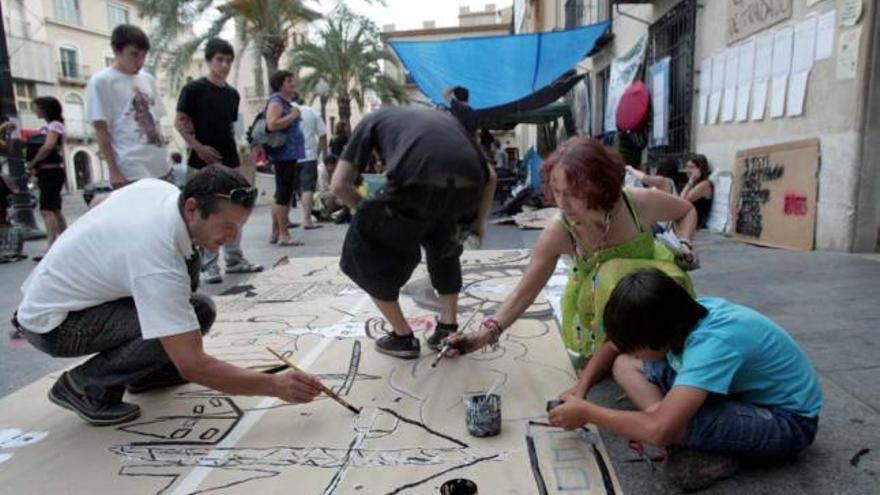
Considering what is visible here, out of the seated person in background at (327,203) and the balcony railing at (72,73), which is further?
the balcony railing at (72,73)

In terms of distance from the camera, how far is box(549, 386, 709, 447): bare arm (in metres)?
1.26

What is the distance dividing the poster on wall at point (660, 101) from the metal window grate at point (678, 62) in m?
0.07

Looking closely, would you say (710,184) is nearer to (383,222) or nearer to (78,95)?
(383,222)

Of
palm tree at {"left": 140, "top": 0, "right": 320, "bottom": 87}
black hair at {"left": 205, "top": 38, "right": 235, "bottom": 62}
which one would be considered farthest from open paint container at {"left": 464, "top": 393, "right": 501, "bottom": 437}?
palm tree at {"left": 140, "top": 0, "right": 320, "bottom": 87}

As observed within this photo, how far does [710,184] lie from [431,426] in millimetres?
4383

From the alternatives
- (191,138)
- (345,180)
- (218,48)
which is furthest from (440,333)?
(218,48)

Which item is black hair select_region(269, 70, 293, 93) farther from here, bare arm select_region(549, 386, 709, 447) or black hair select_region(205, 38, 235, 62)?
bare arm select_region(549, 386, 709, 447)

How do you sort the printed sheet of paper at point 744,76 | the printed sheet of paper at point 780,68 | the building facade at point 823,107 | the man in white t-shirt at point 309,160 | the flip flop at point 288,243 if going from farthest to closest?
the man in white t-shirt at point 309,160, the flip flop at point 288,243, the printed sheet of paper at point 744,76, the printed sheet of paper at point 780,68, the building facade at point 823,107

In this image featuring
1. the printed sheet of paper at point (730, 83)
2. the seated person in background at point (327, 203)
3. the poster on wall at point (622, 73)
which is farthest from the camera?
the seated person in background at point (327, 203)

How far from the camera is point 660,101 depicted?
6.69 meters

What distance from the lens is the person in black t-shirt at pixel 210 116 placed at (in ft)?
12.5

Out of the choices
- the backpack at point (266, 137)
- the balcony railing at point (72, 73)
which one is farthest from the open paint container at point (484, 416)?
the balcony railing at point (72, 73)

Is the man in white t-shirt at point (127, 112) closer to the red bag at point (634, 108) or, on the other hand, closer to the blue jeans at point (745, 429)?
the blue jeans at point (745, 429)

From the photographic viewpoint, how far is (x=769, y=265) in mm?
3666
